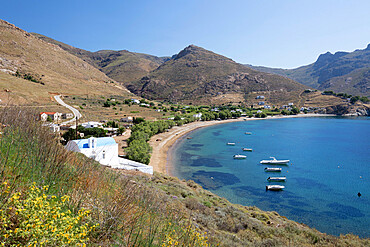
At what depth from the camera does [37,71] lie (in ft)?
222

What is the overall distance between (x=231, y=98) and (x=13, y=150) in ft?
400

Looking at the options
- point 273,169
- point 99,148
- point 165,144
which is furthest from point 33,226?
point 165,144

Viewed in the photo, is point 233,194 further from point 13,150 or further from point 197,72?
point 197,72

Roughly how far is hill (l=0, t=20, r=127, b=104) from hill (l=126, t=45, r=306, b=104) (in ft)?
138

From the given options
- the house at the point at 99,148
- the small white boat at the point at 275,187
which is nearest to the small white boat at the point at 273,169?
the small white boat at the point at 275,187

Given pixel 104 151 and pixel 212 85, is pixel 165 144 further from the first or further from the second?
pixel 212 85

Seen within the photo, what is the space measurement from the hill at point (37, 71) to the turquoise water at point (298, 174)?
40250 mm

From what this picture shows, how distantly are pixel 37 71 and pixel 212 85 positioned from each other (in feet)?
287

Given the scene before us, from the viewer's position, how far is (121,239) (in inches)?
130

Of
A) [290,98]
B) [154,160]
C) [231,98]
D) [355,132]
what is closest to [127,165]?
[154,160]

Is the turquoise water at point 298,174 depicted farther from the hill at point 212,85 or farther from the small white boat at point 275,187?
the hill at point 212,85

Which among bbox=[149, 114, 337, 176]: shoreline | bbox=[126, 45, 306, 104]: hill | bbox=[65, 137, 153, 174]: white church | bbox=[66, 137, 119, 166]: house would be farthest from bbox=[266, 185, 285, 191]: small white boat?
bbox=[126, 45, 306, 104]: hill

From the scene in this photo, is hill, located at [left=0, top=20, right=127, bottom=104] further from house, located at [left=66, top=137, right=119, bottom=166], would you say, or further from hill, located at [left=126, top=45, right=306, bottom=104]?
hill, located at [left=126, top=45, right=306, bottom=104]

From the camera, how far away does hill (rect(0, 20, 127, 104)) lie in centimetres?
5197
